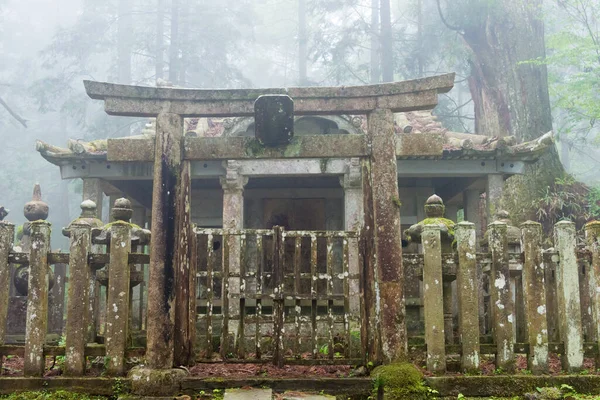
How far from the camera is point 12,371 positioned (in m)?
5.43

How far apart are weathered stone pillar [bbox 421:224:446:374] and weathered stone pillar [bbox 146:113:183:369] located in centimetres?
241

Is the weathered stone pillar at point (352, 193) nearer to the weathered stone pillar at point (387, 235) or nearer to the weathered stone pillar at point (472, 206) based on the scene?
the weathered stone pillar at point (472, 206)

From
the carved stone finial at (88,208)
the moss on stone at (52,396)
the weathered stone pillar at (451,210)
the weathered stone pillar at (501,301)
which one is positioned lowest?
the moss on stone at (52,396)

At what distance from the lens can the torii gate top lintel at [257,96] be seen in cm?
525

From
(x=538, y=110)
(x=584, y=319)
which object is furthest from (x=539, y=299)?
(x=538, y=110)

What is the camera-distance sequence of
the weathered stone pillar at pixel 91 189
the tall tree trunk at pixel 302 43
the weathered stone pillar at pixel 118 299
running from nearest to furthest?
the weathered stone pillar at pixel 118 299 < the weathered stone pillar at pixel 91 189 < the tall tree trunk at pixel 302 43

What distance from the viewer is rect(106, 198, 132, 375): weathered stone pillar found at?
487 cm

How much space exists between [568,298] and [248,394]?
3181 millimetres

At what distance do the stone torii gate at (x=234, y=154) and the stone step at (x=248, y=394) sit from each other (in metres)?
0.72

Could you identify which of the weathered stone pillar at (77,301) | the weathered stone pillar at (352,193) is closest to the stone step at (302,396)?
the weathered stone pillar at (77,301)

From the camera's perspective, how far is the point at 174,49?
24.6 meters

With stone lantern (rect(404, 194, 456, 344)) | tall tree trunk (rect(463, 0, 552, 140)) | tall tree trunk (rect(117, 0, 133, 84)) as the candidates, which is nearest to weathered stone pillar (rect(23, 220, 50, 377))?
stone lantern (rect(404, 194, 456, 344))

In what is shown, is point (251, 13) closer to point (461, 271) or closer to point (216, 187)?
point (216, 187)

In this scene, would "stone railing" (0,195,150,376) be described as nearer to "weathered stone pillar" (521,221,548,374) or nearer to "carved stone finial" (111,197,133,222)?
"carved stone finial" (111,197,133,222)
